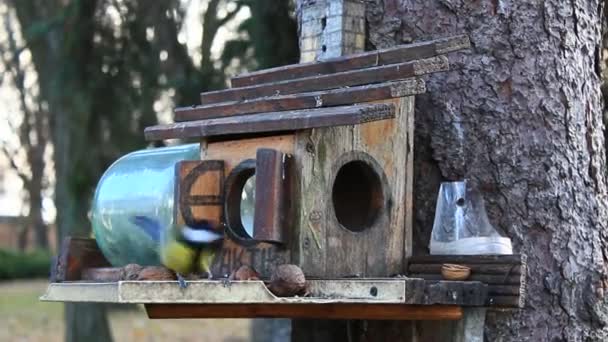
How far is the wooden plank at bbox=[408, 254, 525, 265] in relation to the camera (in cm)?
189

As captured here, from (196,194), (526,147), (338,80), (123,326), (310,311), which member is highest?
(338,80)

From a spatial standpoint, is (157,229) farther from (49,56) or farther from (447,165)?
(49,56)

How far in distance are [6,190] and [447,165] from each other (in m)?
27.5

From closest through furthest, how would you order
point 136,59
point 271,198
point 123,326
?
point 271,198
point 136,59
point 123,326

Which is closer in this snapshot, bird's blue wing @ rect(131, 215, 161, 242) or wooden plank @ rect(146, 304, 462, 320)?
wooden plank @ rect(146, 304, 462, 320)

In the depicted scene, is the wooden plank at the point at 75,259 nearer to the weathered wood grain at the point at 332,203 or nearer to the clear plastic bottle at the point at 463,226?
the weathered wood grain at the point at 332,203

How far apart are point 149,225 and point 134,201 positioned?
0.08 m

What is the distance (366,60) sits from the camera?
2105mm

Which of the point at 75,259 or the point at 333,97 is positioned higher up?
the point at 333,97

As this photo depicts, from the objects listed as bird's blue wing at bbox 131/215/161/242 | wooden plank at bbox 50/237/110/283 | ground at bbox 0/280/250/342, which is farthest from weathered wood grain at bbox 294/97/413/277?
ground at bbox 0/280/250/342

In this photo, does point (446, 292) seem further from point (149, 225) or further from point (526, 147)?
point (149, 225)

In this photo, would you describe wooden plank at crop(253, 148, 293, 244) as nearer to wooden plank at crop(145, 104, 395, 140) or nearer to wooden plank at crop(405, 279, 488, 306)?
wooden plank at crop(145, 104, 395, 140)

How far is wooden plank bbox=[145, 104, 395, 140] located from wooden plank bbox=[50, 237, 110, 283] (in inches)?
12.7

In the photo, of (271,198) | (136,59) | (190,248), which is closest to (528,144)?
(271,198)
